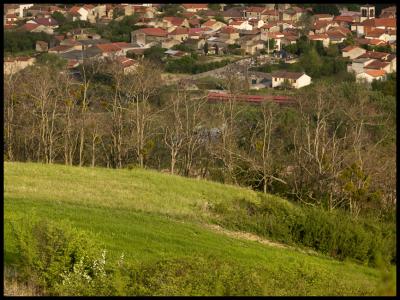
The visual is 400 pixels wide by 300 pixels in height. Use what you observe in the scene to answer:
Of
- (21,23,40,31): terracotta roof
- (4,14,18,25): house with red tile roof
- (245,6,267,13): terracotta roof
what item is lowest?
→ (245,6,267,13): terracotta roof

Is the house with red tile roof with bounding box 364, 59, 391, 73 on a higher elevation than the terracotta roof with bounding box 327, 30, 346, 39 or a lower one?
higher

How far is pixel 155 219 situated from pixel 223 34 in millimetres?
37019

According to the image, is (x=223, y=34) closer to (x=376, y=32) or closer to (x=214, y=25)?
(x=214, y=25)

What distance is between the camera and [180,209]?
12.8 m

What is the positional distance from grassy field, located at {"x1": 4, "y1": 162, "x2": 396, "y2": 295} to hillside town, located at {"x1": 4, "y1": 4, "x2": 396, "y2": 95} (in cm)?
1998

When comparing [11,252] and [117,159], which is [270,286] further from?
[117,159]

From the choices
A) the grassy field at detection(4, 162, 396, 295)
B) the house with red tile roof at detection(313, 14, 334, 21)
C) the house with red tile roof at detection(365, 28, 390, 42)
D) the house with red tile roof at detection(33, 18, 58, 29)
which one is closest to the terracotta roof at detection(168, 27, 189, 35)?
the house with red tile roof at detection(33, 18, 58, 29)

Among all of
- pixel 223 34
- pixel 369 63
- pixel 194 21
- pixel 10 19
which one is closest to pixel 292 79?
pixel 369 63

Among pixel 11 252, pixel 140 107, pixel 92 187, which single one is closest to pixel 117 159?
pixel 140 107

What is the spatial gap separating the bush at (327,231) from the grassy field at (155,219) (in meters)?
0.36

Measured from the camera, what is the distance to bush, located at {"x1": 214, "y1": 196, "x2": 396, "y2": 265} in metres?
11.0

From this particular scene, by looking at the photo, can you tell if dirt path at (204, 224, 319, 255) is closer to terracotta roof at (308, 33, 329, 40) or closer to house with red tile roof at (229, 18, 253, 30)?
terracotta roof at (308, 33, 329, 40)

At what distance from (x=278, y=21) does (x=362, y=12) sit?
6.78 meters

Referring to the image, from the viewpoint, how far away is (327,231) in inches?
443
